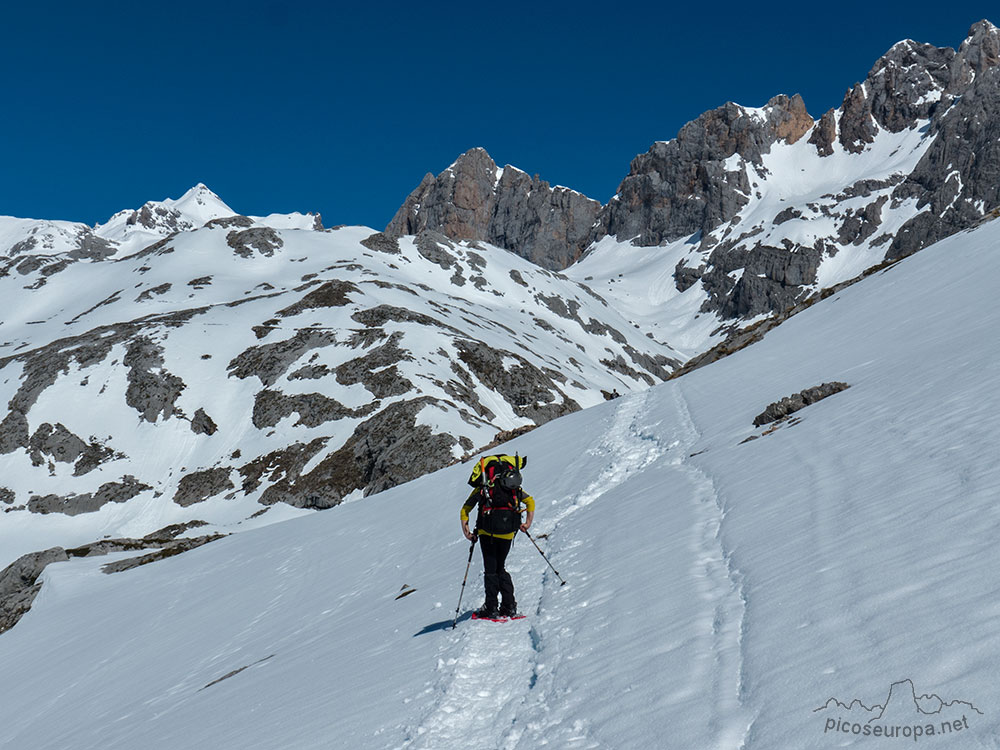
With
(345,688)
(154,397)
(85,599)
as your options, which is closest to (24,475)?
(154,397)

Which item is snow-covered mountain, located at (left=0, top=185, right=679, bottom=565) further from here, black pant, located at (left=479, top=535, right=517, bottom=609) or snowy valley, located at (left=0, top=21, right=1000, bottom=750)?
black pant, located at (left=479, top=535, right=517, bottom=609)

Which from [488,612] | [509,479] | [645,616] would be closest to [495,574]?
[488,612]

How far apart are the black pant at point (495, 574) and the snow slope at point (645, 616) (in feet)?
1.25

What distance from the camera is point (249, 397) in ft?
253

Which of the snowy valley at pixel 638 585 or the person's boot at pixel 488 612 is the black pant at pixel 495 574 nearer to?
the person's boot at pixel 488 612

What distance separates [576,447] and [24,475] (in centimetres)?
6633

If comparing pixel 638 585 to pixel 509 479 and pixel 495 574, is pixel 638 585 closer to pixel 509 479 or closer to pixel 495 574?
pixel 495 574

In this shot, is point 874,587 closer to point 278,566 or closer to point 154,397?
point 278,566

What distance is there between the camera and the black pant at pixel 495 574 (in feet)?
33.3

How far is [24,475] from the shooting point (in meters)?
68.9

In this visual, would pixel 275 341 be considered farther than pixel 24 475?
Yes

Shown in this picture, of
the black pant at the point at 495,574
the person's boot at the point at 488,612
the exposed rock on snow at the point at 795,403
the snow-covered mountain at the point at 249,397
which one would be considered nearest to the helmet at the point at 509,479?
the black pant at the point at 495,574

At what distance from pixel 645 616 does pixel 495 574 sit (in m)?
2.80

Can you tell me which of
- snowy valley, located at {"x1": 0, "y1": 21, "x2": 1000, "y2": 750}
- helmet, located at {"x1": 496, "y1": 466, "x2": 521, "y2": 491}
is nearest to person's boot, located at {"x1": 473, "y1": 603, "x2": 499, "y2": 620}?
snowy valley, located at {"x1": 0, "y1": 21, "x2": 1000, "y2": 750}
